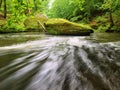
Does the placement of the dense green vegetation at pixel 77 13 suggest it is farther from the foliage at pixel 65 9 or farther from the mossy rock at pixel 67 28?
the mossy rock at pixel 67 28

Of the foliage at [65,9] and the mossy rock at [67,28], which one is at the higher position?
the foliage at [65,9]

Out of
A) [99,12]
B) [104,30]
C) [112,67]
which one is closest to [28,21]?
[104,30]

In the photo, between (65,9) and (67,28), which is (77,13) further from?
(67,28)

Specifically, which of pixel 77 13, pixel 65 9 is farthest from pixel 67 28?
pixel 65 9

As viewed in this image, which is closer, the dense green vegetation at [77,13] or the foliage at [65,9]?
the dense green vegetation at [77,13]

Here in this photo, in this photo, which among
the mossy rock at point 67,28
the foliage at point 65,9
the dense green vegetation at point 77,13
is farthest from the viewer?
the foliage at point 65,9

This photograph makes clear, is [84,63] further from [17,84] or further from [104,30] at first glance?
[104,30]

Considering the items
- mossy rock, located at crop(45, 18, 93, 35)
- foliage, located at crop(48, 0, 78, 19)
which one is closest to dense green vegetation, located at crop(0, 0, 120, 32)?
foliage, located at crop(48, 0, 78, 19)

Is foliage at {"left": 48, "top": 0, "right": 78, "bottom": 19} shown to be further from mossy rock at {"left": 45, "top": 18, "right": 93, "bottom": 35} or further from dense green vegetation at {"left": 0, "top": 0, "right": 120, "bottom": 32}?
mossy rock at {"left": 45, "top": 18, "right": 93, "bottom": 35}

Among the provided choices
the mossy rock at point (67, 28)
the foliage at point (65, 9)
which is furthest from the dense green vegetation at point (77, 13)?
the mossy rock at point (67, 28)

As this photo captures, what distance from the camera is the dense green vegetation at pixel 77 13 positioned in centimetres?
1083

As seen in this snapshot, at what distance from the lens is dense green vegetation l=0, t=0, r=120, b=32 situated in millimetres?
10827

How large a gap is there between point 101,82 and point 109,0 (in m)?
14.1

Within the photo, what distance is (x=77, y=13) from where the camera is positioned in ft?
92.6
